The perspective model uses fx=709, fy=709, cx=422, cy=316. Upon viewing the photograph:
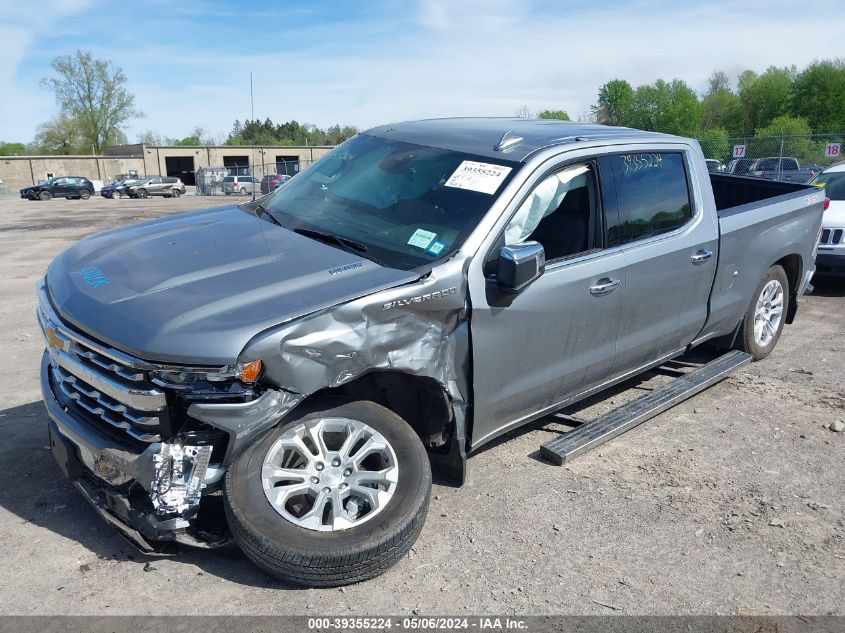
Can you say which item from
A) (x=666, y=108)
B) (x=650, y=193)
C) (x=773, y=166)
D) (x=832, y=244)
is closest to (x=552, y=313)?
(x=650, y=193)

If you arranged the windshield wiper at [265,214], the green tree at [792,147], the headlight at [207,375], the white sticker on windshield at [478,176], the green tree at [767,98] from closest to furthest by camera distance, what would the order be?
the headlight at [207,375], the white sticker on windshield at [478,176], the windshield wiper at [265,214], the green tree at [792,147], the green tree at [767,98]

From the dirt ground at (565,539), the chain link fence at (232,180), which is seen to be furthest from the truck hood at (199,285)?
the chain link fence at (232,180)

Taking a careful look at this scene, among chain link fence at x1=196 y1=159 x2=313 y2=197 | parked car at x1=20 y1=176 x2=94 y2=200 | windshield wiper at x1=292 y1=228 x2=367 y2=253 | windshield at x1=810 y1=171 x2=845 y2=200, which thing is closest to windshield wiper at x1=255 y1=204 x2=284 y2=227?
windshield wiper at x1=292 y1=228 x2=367 y2=253

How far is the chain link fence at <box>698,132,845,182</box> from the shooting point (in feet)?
74.6

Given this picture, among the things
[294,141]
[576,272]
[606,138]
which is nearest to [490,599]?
[576,272]

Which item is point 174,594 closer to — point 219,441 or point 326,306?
point 219,441

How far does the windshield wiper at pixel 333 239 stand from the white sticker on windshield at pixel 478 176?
652 millimetres

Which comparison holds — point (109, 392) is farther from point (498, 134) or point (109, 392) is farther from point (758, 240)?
point (758, 240)

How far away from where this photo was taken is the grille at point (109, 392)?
2.84 metres

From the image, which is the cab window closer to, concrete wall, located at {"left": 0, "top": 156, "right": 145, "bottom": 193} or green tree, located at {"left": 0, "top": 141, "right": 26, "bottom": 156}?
concrete wall, located at {"left": 0, "top": 156, "right": 145, "bottom": 193}

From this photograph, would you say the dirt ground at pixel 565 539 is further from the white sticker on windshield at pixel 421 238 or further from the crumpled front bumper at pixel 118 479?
the white sticker on windshield at pixel 421 238

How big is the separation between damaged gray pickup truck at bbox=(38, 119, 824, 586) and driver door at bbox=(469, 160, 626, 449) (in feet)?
0.04

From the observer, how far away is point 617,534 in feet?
11.7

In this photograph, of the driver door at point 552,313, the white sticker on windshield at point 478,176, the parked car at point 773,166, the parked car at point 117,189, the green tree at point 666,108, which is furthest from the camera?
the green tree at point 666,108
